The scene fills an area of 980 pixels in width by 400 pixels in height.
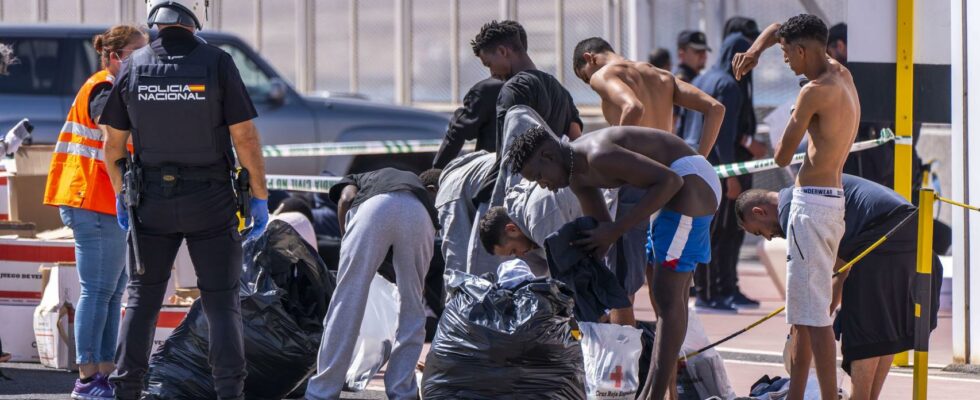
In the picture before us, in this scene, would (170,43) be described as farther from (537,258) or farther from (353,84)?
(353,84)

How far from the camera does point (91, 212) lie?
7.32 meters

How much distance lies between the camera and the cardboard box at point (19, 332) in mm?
8445

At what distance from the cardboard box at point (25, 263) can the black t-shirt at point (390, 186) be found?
7.70 feet

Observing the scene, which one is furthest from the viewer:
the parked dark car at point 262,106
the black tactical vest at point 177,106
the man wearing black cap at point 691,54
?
the parked dark car at point 262,106

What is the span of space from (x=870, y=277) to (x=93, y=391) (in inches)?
145

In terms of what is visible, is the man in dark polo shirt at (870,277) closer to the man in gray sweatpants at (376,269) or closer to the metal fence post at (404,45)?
the man in gray sweatpants at (376,269)

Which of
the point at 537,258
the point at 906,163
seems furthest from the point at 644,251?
the point at 906,163

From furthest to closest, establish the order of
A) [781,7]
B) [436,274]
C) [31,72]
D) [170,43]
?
[781,7], [31,72], [436,274], [170,43]

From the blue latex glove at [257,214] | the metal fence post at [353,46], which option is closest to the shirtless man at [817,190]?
the blue latex glove at [257,214]

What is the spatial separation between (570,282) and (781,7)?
829 centimetres

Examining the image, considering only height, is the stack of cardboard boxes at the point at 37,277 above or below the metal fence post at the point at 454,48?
below

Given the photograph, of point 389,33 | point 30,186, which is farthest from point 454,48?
point 30,186

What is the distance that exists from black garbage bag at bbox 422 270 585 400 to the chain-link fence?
1029 centimetres

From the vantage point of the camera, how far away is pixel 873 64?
26.2 ft
